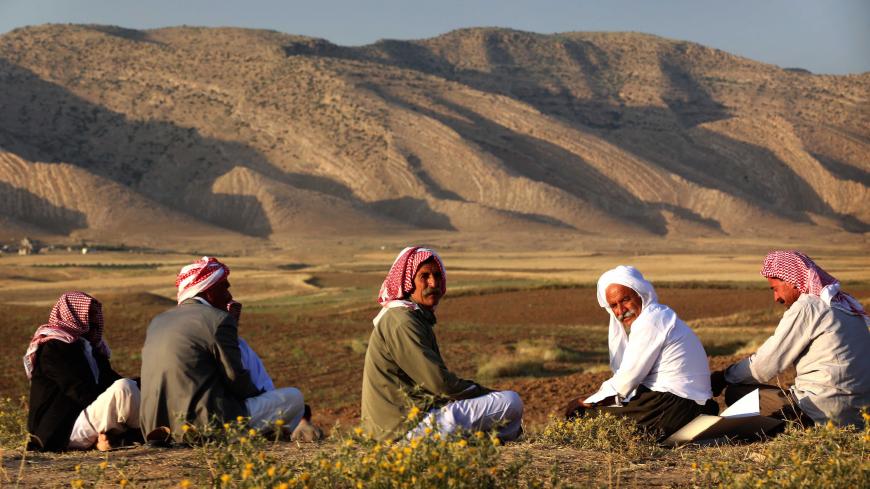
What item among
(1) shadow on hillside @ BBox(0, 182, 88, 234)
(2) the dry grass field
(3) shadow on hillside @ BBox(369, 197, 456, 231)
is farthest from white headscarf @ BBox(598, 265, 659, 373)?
(1) shadow on hillside @ BBox(0, 182, 88, 234)

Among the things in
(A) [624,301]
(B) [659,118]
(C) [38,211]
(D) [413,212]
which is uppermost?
(B) [659,118]

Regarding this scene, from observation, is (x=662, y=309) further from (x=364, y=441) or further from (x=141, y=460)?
(x=141, y=460)

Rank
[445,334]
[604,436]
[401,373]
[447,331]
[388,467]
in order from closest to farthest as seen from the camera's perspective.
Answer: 1. [388,467]
2. [401,373]
3. [604,436]
4. [445,334]
5. [447,331]

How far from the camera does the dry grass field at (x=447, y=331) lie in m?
6.52

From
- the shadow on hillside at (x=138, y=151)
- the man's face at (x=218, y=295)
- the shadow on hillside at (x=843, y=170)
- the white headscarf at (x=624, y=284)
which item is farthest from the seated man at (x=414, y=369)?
the shadow on hillside at (x=843, y=170)

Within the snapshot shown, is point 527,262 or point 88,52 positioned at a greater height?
point 88,52

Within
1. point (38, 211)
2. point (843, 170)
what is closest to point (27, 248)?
point (38, 211)

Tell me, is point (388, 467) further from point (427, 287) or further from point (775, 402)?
point (775, 402)

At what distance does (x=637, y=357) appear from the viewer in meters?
7.42

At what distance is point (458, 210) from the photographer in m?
97.8

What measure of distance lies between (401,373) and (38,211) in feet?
303

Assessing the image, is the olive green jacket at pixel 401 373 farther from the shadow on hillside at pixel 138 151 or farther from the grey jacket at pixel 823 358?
the shadow on hillside at pixel 138 151

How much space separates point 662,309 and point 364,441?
9.23ft

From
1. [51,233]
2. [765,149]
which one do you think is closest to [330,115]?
[51,233]
